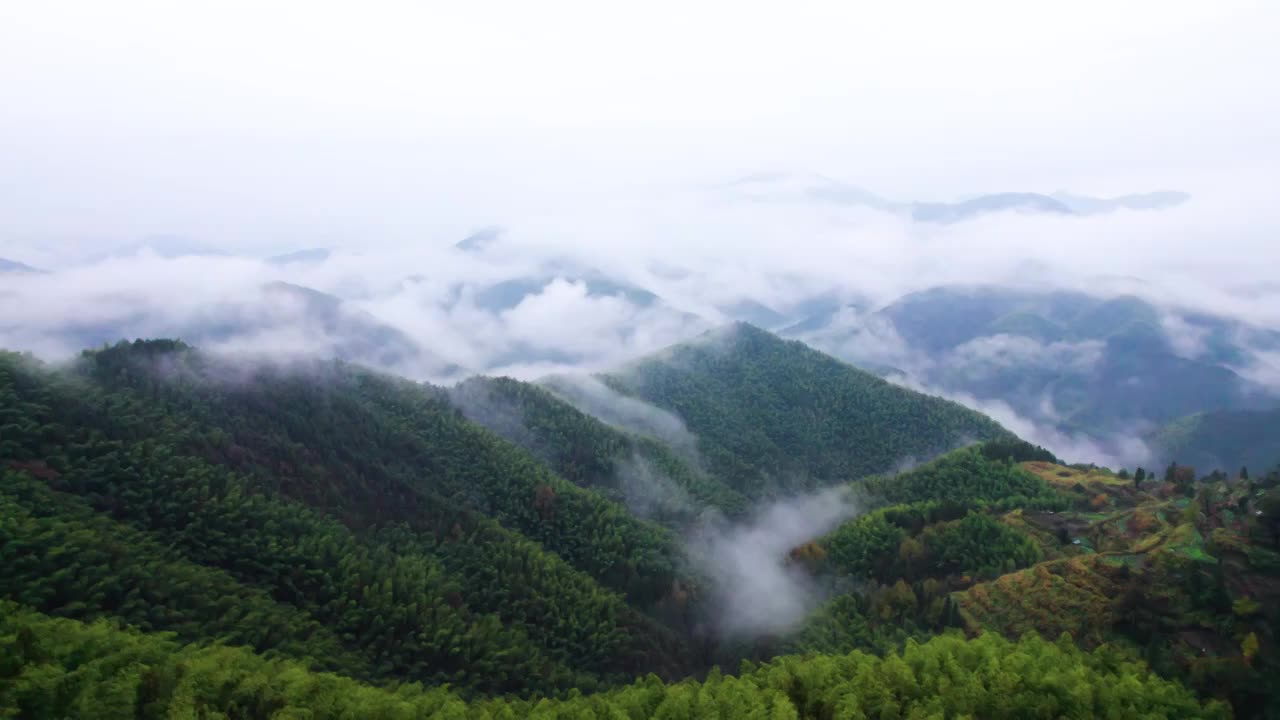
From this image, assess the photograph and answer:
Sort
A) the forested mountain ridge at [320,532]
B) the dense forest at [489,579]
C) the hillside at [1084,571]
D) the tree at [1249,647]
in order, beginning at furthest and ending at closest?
the forested mountain ridge at [320,532], the hillside at [1084,571], the tree at [1249,647], the dense forest at [489,579]

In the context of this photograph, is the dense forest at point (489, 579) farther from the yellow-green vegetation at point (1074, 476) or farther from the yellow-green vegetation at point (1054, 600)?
the yellow-green vegetation at point (1074, 476)

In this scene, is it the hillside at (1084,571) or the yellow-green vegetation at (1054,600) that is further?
the yellow-green vegetation at (1054,600)

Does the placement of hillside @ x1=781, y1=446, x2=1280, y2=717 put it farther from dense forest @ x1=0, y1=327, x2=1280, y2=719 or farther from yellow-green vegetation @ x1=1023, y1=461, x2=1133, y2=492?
yellow-green vegetation @ x1=1023, y1=461, x2=1133, y2=492

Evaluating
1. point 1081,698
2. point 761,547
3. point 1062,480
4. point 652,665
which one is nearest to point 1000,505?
point 1062,480

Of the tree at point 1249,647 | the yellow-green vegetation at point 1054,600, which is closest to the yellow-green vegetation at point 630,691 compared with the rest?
the tree at point 1249,647

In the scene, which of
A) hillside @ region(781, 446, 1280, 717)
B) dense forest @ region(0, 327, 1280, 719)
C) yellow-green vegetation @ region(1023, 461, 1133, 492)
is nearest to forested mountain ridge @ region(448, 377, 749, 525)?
dense forest @ region(0, 327, 1280, 719)

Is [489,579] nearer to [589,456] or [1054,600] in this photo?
[589,456]

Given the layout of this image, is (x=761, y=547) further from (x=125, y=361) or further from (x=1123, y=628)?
(x=125, y=361)

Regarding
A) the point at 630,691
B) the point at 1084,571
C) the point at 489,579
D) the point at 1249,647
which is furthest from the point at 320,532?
the point at 1249,647
